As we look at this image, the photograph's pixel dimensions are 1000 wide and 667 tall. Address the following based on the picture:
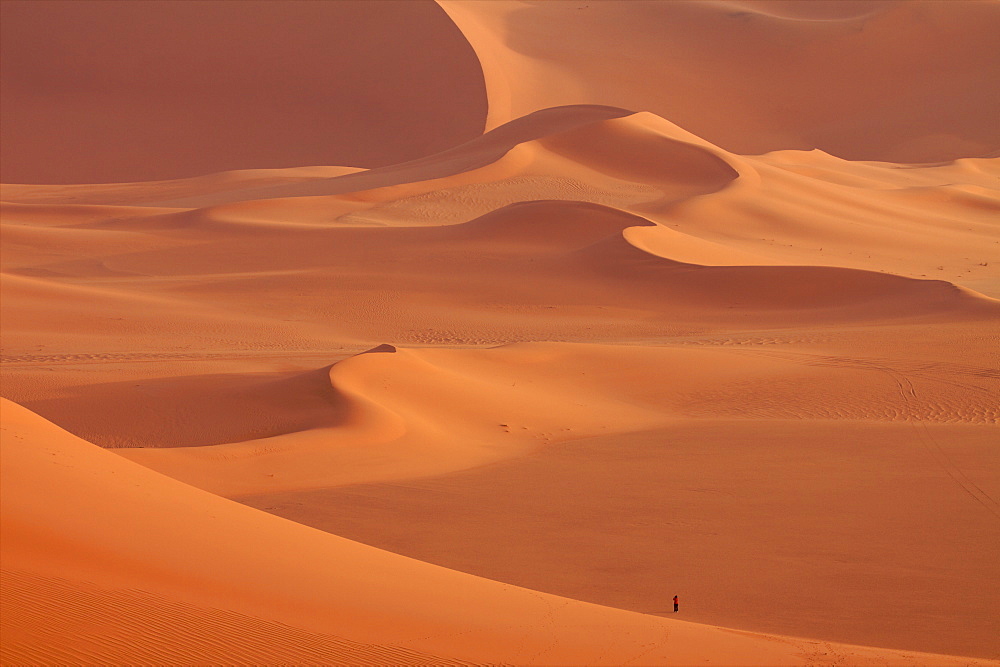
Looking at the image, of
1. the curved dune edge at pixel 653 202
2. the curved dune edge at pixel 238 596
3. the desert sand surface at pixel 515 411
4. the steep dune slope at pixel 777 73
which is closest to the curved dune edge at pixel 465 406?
the desert sand surface at pixel 515 411

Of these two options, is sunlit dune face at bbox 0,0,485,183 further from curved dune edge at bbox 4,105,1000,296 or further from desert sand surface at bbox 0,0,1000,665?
curved dune edge at bbox 4,105,1000,296

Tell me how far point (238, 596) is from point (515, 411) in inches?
265

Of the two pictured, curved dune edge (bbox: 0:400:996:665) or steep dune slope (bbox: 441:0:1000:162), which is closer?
curved dune edge (bbox: 0:400:996:665)

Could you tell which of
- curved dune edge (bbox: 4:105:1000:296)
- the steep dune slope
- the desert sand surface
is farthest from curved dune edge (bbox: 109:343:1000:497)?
the steep dune slope

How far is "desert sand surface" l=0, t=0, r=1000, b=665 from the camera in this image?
417cm

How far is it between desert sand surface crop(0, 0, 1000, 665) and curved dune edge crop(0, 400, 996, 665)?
0.06ft

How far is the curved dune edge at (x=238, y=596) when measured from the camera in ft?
11.7

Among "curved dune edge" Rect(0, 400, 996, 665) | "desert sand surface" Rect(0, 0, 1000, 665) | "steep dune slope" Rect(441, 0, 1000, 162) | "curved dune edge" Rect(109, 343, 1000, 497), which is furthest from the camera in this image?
"steep dune slope" Rect(441, 0, 1000, 162)

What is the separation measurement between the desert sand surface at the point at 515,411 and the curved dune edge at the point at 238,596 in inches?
0.8

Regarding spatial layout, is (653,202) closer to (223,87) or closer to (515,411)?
(515,411)

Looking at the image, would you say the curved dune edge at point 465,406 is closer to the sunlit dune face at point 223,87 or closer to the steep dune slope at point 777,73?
the sunlit dune face at point 223,87

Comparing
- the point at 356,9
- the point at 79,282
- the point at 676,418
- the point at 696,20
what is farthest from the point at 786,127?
the point at 676,418

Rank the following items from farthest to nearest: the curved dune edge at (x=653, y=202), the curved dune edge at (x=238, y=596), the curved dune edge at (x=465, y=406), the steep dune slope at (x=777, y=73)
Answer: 1. the steep dune slope at (x=777, y=73)
2. the curved dune edge at (x=653, y=202)
3. the curved dune edge at (x=465, y=406)
4. the curved dune edge at (x=238, y=596)

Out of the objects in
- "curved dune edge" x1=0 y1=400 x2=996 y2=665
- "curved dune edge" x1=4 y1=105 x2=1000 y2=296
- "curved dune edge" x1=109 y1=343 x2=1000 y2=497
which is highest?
"curved dune edge" x1=0 y1=400 x2=996 y2=665
